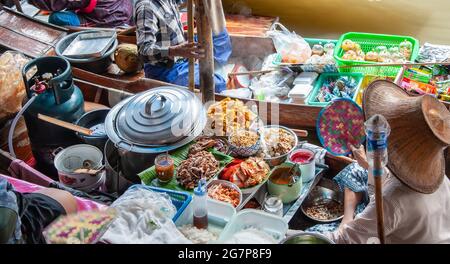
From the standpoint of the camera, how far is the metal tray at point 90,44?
213 inches

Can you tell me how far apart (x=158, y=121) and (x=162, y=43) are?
1.27m

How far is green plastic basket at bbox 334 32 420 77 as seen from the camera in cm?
529

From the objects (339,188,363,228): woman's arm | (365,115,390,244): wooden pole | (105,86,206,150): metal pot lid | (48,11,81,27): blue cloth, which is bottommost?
(339,188,363,228): woman's arm

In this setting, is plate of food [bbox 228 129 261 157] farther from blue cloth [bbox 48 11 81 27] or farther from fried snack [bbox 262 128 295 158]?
blue cloth [bbox 48 11 81 27]

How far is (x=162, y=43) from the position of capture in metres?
4.60

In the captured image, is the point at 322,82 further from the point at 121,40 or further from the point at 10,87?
the point at 10,87

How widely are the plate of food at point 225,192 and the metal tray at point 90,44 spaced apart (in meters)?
2.69

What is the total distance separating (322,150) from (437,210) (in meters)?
1.37

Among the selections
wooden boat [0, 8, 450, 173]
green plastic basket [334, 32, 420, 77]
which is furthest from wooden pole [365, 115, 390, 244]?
green plastic basket [334, 32, 420, 77]

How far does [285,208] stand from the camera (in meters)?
3.52

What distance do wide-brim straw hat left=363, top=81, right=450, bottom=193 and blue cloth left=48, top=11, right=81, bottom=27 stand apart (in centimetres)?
484

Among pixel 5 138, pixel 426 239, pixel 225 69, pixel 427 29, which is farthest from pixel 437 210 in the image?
pixel 427 29

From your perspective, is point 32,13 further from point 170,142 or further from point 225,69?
point 170,142

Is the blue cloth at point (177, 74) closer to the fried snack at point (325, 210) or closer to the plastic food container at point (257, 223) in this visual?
the fried snack at point (325, 210)
